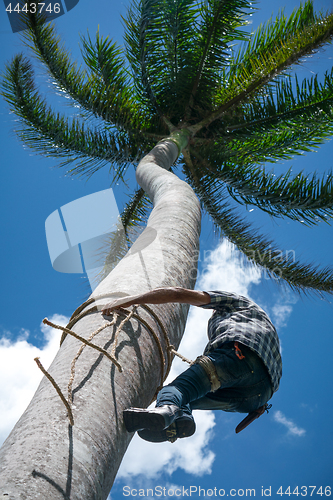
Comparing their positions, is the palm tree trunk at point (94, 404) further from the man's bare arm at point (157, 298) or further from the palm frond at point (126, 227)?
the palm frond at point (126, 227)

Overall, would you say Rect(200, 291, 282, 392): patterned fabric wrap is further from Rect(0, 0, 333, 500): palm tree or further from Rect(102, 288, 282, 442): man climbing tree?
Rect(0, 0, 333, 500): palm tree

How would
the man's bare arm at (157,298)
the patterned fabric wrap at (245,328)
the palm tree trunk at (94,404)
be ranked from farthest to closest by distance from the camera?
1. the patterned fabric wrap at (245,328)
2. the man's bare arm at (157,298)
3. the palm tree trunk at (94,404)

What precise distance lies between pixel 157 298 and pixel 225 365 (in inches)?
23.4

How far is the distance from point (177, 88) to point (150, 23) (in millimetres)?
1225

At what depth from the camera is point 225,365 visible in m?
1.92

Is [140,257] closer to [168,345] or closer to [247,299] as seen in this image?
[168,345]

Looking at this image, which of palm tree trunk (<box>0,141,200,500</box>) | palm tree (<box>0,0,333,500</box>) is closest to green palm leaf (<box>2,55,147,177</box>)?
palm tree (<box>0,0,333,500</box>)

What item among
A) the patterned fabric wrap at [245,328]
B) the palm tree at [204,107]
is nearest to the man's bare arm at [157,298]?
the patterned fabric wrap at [245,328]

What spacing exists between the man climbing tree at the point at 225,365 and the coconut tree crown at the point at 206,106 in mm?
4529

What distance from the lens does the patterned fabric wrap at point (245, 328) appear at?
2.02 metres

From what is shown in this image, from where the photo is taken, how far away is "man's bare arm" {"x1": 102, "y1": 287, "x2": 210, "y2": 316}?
155 centimetres

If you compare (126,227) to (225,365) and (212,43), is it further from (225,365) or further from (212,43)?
(225,365)

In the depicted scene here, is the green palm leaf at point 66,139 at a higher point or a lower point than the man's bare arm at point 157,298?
higher

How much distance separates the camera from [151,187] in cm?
367
